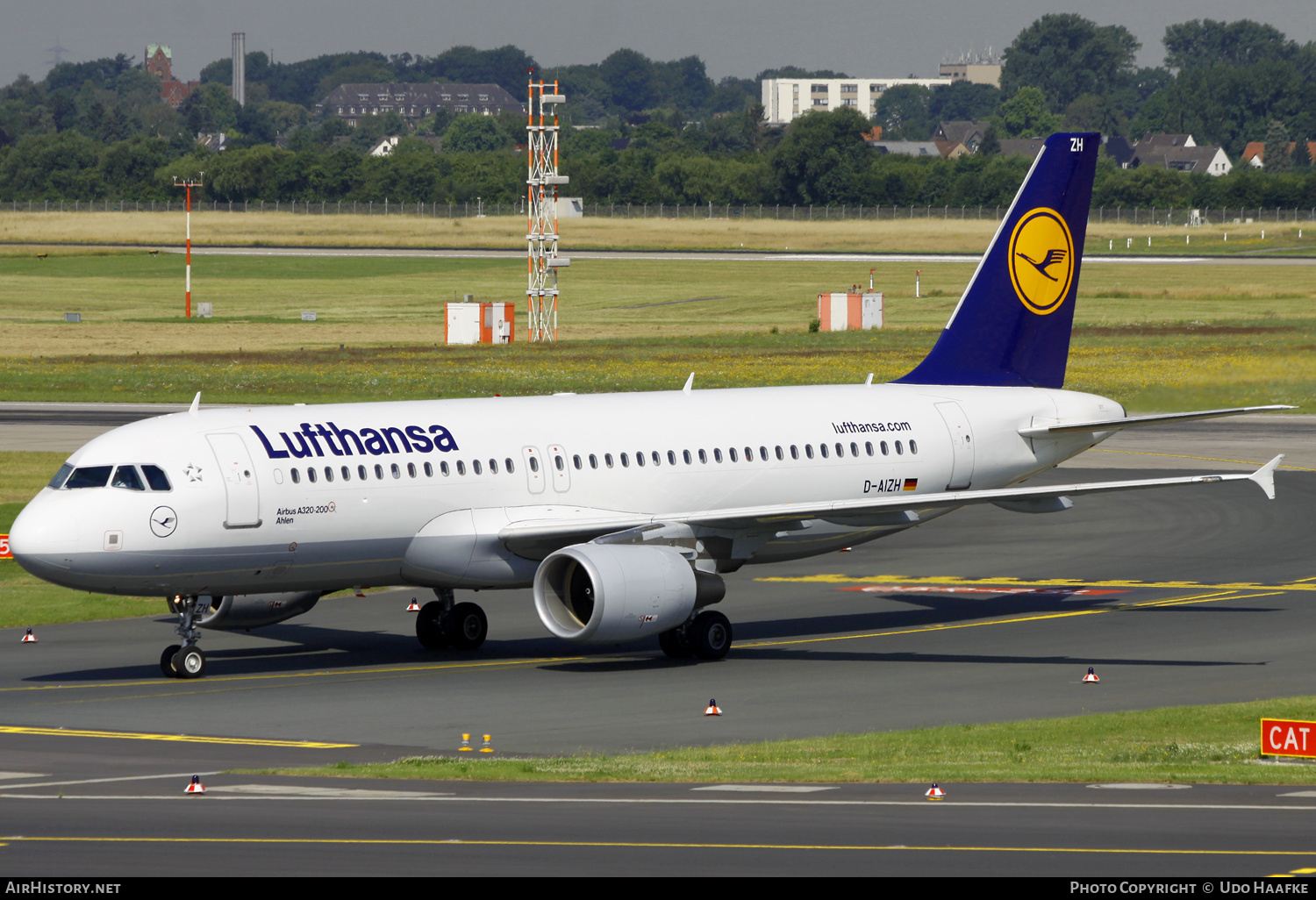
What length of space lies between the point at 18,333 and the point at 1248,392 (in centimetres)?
8248

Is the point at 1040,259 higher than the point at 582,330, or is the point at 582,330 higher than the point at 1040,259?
the point at 1040,259

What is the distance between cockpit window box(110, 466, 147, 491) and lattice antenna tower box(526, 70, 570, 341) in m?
74.8

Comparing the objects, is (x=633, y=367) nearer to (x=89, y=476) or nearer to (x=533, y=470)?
(x=533, y=470)

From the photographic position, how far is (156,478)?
31281mm

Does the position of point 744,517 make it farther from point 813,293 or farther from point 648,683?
point 813,293

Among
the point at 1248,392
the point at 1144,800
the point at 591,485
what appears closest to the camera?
the point at 1144,800

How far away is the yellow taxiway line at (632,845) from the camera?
1817cm

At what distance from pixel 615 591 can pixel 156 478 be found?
8.14 m

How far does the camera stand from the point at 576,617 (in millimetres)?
33344

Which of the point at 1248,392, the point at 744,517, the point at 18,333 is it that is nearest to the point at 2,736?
the point at 744,517

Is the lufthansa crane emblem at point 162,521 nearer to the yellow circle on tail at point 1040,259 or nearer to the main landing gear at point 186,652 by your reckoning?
the main landing gear at point 186,652

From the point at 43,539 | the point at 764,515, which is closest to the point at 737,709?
the point at 764,515

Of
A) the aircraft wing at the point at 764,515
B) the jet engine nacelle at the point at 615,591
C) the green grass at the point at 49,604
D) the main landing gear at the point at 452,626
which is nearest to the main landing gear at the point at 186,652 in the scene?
the main landing gear at the point at 452,626

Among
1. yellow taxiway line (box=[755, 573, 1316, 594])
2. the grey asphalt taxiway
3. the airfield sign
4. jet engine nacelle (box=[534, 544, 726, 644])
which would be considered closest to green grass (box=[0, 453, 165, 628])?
the grey asphalt taxiway
